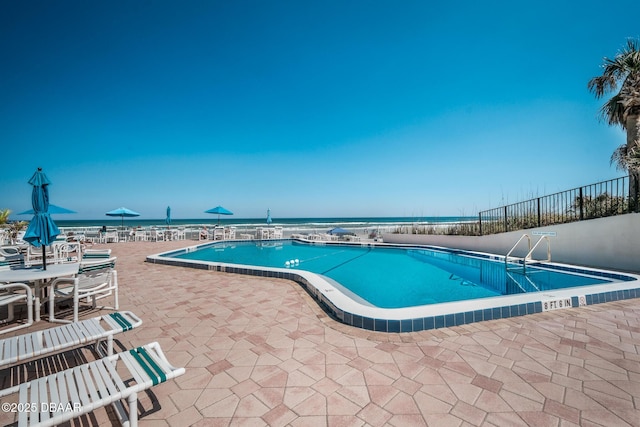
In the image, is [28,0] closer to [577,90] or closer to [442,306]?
[442,306]

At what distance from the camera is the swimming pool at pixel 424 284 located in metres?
3.00

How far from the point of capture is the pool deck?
155 centimetres

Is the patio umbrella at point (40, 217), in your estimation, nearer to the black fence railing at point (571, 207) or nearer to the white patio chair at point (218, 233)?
the black fence railing at point (571, 207)

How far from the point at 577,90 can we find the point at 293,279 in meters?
12.3

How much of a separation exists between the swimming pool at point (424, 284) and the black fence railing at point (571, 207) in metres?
2.02

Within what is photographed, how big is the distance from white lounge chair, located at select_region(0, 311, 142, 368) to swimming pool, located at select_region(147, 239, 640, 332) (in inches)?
85.2

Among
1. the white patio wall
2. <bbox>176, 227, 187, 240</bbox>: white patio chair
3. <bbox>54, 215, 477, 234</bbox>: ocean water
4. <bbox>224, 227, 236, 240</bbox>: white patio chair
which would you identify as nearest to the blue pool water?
the white patio wall

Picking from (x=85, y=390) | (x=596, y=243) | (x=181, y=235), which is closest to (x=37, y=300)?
(x=85, y=390)

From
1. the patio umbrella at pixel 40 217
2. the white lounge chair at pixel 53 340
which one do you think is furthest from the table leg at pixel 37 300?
the white lounge chair at pixel 53 340

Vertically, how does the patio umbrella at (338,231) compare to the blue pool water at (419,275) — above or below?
above

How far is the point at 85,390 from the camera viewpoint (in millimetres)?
1271

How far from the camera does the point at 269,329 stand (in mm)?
2850

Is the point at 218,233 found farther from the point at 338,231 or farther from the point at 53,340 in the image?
the point at 53,340

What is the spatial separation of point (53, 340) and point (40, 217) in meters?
2.62
